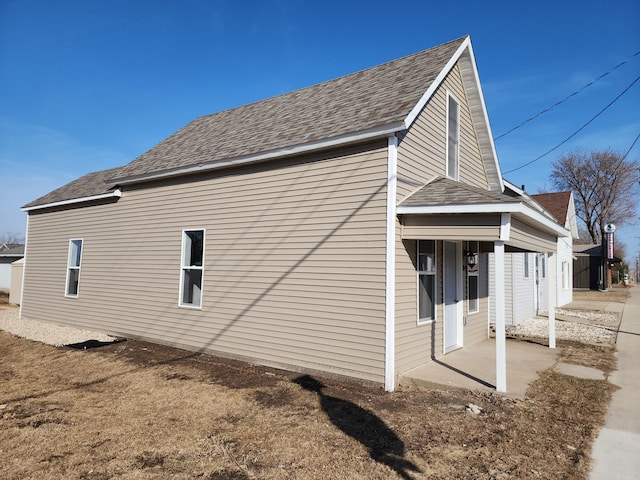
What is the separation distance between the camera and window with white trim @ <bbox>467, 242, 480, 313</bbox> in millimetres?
9180

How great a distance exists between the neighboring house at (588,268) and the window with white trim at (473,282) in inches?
→ 1113

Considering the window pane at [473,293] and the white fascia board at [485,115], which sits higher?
the white fascia board at [485,115]

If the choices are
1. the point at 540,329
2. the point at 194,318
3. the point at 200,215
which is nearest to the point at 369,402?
the point at 194,318

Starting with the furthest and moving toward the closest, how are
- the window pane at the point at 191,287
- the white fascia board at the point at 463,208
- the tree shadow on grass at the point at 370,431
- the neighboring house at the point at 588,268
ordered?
the neighboring house at the point at 588,268 < the window pane at the point at 191,287 < the white fascia board at the point at 463,208 < the tree shadow on grass at the point at 370,431

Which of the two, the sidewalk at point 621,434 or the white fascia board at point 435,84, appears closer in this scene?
the sidewalk at point 621,434

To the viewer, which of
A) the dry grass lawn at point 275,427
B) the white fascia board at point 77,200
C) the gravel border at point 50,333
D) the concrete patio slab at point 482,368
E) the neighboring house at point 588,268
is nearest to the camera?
the dry grass lawn at point 275,427

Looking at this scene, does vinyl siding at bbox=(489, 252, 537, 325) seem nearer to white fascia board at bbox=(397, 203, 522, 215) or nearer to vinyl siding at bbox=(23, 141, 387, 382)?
white fascia board at bbox=(397, 203, 522, 215)

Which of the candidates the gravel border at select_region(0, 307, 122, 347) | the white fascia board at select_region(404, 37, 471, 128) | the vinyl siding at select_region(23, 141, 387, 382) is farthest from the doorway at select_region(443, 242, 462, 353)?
the gravel border at select_region(0, 307, 122, 347)

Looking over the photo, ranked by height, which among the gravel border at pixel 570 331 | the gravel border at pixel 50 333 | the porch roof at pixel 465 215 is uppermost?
the porch roof at pixel 465 215

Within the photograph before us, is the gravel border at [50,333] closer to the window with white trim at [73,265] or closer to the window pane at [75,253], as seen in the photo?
the window with white trim at [73,265]

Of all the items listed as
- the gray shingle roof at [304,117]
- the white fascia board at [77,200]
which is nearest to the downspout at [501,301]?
the gray shingle roof at [304,117]

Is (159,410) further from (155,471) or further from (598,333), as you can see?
(598,333)

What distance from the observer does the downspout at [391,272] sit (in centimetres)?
597

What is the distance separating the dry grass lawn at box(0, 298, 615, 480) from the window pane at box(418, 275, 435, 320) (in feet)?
5.02
